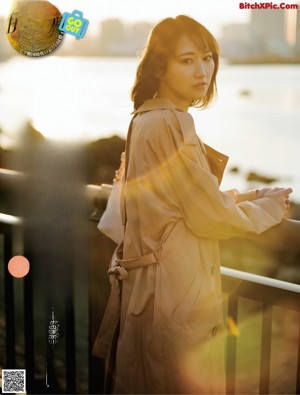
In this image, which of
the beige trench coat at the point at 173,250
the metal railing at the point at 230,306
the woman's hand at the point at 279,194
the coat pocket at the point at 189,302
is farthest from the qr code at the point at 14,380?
the woman's hand at the point at 279,194

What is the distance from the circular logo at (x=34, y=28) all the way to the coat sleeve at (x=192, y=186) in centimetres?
105

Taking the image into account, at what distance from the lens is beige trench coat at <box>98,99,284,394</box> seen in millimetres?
1728

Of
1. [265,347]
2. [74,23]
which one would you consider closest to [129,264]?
[265,347]

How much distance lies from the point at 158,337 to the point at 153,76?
2.66 ft

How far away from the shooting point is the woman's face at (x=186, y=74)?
1756 mm

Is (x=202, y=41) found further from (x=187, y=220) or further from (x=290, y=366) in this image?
(x=290, y=366)

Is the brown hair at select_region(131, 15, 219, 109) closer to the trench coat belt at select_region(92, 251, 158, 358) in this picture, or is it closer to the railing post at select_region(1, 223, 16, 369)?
the trench coat belt at select_region(92, 251, 158, 358)

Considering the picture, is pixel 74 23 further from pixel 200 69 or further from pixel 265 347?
pixel 265 347

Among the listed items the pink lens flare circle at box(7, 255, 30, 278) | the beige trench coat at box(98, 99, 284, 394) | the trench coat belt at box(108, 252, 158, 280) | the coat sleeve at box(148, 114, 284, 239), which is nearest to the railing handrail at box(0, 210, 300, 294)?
the beige trench coat at box(98, 99, 284, 394)

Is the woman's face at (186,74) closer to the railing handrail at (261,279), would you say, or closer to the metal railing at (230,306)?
the metal railing at (230,306)

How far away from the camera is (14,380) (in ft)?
8.47

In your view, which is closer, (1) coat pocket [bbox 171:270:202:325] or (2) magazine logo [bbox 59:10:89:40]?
(1) coat pocket [bbox 171:270:202:325]

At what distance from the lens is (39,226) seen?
2.53 meters

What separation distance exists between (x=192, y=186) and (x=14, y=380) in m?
1.39
